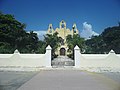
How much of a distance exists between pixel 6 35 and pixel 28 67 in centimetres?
653

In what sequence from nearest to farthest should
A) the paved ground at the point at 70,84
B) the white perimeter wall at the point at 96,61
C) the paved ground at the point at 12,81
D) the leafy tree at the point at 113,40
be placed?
1. the paved ground at the point at 70,84
2. the paved ground at the point at 12,81
3. the white perimeter wall at the point at 96,61
4. the leafy tree at the point at 113,40

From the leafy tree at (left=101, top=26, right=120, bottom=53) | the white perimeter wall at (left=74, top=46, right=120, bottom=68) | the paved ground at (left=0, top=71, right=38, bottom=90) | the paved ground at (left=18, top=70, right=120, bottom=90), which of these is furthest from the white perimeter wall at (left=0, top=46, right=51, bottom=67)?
the leafy tree at (left=101, top=26, right=120, bottom=53)

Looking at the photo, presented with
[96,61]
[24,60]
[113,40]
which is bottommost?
[96,61]

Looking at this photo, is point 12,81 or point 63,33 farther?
point 63,33

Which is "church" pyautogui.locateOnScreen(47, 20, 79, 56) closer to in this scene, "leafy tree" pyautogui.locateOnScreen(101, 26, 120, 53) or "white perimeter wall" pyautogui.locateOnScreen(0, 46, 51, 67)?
"leafy tree" pyautogui.locateOnScreen(101, 26, 120, 53)

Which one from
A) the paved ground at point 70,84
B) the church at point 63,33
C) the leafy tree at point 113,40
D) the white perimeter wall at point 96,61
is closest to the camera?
the paved ground at point 70,84

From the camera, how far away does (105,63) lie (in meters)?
15.0

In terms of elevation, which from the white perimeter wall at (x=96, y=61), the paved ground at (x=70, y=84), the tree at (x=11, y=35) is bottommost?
the paved ground at (x=70, y=84)

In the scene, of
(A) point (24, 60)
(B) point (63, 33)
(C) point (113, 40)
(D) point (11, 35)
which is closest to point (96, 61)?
(A) point (24, 60)

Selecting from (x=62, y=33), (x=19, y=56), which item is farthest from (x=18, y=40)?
(x=62, y=33)

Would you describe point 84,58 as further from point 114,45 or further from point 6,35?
point 114,45

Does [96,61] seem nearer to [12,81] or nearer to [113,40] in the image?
[12,81]

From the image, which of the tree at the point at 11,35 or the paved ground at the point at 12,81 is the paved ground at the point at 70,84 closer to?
the paved ground at the point at 12,81

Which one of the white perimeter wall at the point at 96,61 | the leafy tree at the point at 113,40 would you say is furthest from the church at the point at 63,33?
the white perimeter wall at the point at 96,61
